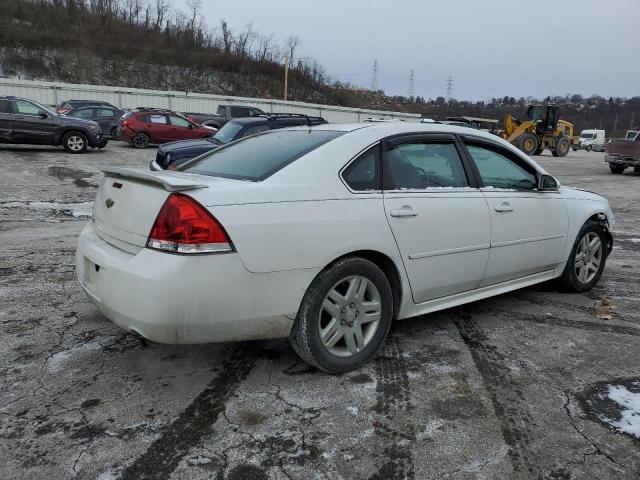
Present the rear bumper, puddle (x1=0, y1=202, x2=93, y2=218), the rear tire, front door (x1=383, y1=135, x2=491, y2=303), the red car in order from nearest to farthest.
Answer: the rear bumper, front door (x1=383, y1=135, x2=491, y2=303), puddle (x1=0, y1=202, x2=93, y2=218), the rear tire, the red car

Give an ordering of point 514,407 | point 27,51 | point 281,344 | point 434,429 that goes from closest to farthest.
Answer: point 434,429, point 514,407, point 281,344, point 27,51

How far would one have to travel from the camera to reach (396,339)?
3.83m

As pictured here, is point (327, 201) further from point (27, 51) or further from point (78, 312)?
point (27, 51)

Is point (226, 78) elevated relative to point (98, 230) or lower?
elevated

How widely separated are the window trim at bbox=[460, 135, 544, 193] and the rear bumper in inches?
73.2

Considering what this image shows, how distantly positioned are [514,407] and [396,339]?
1062mm

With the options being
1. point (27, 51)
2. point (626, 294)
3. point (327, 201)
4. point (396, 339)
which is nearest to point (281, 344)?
point (396, 339)

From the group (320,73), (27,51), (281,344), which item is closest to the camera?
(281,344)

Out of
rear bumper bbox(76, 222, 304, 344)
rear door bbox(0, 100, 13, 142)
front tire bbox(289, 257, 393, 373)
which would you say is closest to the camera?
rear bumper bbox(76, 222, 304, 344)

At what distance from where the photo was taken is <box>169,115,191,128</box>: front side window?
19.8m

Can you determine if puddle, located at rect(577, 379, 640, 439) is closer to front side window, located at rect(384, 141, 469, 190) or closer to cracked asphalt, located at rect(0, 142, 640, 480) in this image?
cracked asphalt, located at rect(0, 142, 640, 480)

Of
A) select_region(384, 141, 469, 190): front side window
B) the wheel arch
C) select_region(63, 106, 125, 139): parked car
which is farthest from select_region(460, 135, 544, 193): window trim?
select_region(63, 106, 125, 139): parked car

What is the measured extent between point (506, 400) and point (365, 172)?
1.58 meters

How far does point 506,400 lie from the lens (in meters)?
3.00
